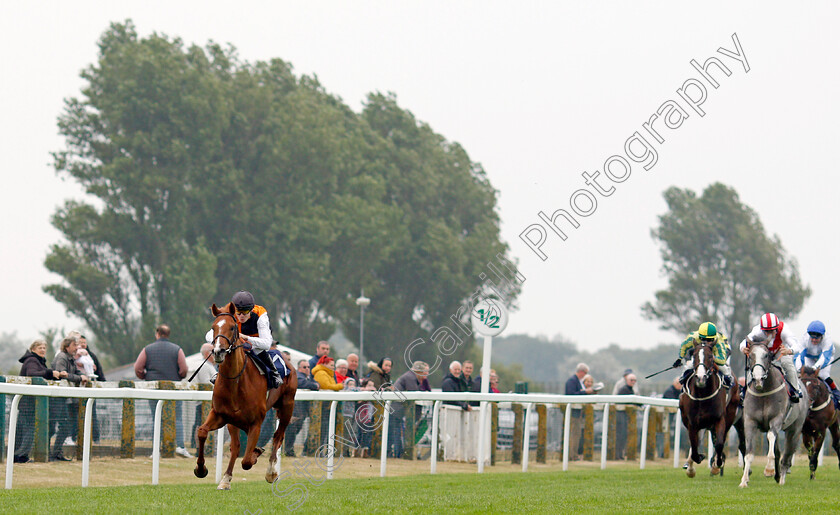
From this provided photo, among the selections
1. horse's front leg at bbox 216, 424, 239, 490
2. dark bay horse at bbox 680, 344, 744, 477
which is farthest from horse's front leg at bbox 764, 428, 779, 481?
horse's front leg at bbox 216, 424, 239, 490

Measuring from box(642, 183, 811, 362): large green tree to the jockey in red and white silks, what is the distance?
46657 millimetres

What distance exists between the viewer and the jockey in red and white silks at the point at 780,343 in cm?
1133

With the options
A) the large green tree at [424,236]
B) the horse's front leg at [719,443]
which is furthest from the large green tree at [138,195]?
the horse's front leg at [719,443]

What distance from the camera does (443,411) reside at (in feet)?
43.9

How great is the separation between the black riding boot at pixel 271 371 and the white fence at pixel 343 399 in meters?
1.24

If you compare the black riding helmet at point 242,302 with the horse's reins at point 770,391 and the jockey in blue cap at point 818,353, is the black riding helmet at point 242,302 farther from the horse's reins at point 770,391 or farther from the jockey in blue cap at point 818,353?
the jockey in blue cap at point 818,353

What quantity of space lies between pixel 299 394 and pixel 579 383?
20.5ft

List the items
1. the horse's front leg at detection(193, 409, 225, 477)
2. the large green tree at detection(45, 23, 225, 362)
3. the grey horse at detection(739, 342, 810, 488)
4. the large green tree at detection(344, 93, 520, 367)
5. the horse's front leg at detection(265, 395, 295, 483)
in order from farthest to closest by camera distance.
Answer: the large green tree at detection(344, 93, 520, 367) → the large green tree at detection(45, 23, 225, 362) → the grey horse at detection(739, 342, 810, 488) → the horse's front leg at detection(265, 395, 295, 483) → the horse's front leg at detection(193, 409, 225, 477)

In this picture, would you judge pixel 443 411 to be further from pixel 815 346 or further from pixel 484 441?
pixel 815 346

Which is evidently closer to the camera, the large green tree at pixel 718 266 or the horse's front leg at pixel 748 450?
the horse's front leg at pixel 748 450

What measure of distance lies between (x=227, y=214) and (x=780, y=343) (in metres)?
30.6

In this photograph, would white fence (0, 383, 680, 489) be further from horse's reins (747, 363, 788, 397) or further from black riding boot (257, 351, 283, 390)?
horse's reins (747, 363, 788, 397)

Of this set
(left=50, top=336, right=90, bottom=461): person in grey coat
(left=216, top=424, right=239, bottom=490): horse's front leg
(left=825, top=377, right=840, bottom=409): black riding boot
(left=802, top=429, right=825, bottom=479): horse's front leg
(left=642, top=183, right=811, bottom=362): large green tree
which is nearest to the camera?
(left=216, top=424, right=239, bottom=490): horse's front leg

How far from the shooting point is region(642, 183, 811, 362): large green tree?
57.8 m
